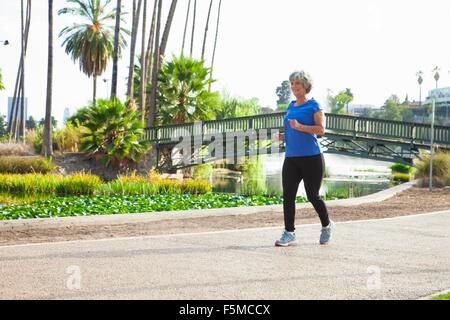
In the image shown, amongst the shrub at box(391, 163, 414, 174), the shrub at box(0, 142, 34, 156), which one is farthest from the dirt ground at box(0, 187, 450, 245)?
the shrub at box(391, 163, 414, 174)

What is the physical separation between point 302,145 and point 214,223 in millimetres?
3413

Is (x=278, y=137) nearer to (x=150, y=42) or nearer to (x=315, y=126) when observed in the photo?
(x=315, y=126)

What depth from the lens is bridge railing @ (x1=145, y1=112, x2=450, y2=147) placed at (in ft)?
95.7

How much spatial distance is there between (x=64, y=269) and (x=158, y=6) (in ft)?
114

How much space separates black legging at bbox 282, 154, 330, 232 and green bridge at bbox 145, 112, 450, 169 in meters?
20.8

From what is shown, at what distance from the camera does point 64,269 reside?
625 centimetres

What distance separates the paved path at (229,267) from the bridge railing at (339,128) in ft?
67.3

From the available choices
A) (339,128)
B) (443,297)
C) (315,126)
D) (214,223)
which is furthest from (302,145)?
(339,128)

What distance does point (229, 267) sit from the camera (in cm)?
642

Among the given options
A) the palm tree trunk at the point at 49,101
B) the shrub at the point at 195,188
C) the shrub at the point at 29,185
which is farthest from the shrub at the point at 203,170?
the shrub at the point at 195,188

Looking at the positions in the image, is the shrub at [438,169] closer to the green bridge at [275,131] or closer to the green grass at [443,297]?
the green bridge at [275,131]

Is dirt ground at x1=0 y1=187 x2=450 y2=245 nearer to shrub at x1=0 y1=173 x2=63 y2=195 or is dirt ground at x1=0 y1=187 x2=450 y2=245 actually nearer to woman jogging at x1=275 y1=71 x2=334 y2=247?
woman jogging at x1=275 y1=71 x2=334 y2=247

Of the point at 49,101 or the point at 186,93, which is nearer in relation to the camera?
the point at 49,101
